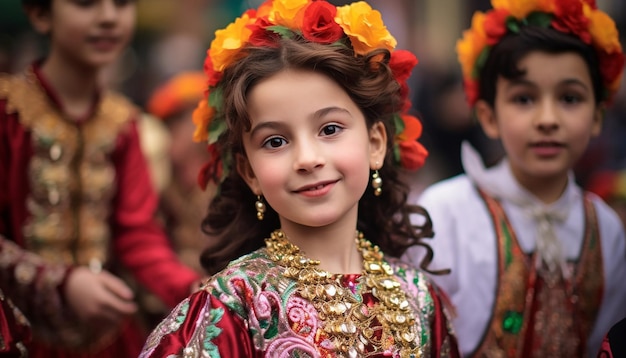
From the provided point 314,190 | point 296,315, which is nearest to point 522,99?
point 314,190

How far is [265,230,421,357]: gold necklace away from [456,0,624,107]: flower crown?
1.15 meters

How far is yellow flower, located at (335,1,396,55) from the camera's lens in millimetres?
2244

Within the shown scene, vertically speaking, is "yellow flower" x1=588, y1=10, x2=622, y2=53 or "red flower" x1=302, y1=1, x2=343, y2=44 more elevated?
"yellow flower" x1=588, y1=10, x2=622, y2=53

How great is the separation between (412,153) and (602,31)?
2.92 feet

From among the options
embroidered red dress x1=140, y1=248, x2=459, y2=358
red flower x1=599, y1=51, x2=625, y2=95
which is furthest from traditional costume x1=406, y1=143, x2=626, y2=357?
embroidered red dress x1=140, y1=248, x2=459, y2=358

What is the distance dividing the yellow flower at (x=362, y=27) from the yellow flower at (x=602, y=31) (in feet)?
3.23

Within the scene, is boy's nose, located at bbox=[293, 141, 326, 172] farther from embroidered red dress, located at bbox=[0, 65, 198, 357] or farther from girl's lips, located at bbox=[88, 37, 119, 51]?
girl's lips, located at bbox=[88, 37, 119, 51]

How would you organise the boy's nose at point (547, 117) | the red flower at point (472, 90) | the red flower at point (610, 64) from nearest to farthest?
the boy's nose at point (547, 117) → the red flower at point (610, 64) → the red flower at point (472, 90)

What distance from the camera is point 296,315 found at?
7.02 ft

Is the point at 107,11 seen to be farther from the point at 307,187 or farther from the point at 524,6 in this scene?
the point at 524,6

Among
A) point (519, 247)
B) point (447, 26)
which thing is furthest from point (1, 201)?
point (447, 26)

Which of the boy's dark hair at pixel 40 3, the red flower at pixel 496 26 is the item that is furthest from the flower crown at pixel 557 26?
the boy's dark hair at pixel 40 3

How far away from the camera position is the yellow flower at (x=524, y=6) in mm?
2896

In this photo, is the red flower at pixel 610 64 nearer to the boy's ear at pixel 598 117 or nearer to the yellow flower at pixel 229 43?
the boy's ear at pixel 598 117
